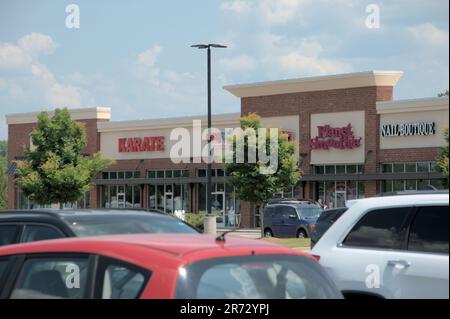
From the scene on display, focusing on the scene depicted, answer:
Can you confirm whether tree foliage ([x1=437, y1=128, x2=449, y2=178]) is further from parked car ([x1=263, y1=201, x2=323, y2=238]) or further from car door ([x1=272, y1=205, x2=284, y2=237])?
car door ([x1=272, y1=205, x2=284, y2=237])

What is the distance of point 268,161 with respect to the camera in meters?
38.2

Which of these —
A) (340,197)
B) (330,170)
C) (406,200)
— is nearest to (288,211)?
(340,197)

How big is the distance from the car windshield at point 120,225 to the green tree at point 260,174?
29.5 metres

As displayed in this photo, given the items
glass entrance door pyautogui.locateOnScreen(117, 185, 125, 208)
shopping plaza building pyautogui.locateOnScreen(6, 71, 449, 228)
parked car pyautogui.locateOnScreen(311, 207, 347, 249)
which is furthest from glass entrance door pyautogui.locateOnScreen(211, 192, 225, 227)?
parked car pyautogui.locateOnScreen(311, 207, 347, 249)

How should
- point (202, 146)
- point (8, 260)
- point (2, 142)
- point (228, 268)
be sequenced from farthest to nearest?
1. point (2, 142)
2. point (202, 146)
3. point (8, 260)
4. point (228, 268)

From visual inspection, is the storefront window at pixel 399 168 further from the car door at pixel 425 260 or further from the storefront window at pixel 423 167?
the car door at pixel 425 260

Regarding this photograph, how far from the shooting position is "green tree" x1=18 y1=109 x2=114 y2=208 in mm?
45094

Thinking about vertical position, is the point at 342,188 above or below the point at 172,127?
below

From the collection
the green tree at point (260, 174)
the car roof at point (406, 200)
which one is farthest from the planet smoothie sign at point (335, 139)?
the car roof at point (406, 200)

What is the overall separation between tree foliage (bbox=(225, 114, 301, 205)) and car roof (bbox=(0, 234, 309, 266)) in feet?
108

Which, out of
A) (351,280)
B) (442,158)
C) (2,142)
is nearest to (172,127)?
(442,158)

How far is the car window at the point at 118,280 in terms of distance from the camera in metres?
4.50

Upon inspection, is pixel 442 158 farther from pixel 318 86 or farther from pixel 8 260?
pixel 8 260

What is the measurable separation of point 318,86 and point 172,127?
11.7m
